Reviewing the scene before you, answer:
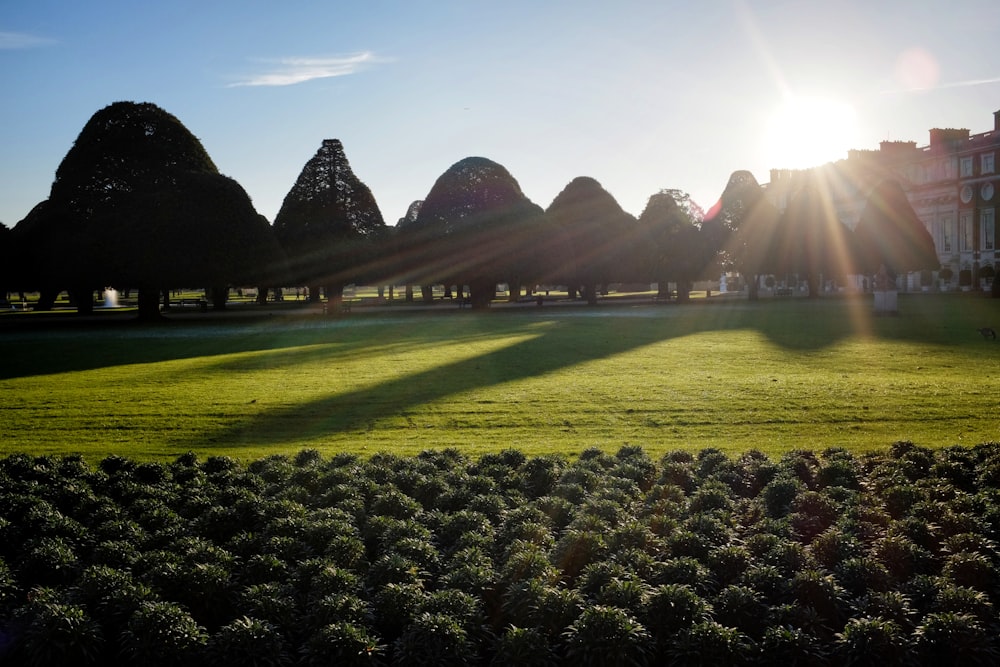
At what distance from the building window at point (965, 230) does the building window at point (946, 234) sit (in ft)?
3.74

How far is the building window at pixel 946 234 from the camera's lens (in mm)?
93938

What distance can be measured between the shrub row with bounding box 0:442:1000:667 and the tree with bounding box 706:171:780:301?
65029mm

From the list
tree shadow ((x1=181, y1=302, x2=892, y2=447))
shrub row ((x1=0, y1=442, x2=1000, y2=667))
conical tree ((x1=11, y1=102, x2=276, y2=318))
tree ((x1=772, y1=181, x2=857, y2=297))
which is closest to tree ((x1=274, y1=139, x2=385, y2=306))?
conical tree ((x1=11, y1=102, x2=276, y2=318))

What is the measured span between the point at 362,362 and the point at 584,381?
24.1 ft

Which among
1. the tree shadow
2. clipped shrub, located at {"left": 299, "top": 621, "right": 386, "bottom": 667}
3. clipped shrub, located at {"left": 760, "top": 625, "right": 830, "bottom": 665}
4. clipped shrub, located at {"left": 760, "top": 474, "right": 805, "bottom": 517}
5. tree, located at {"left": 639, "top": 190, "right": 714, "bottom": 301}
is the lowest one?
clipped shrub, located at {"left": 760, "top": 625, "right": 830, "bottom": 665}

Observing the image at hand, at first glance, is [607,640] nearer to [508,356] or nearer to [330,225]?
[508,356]

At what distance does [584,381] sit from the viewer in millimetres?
18906

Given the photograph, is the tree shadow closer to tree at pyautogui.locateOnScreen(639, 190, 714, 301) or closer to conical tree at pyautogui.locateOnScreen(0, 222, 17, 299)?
tree at pyautogui.locateOnScreen(639, 190, 714, 301)

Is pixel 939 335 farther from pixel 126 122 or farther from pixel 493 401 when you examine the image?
pixel 126 122

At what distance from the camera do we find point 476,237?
61.0m

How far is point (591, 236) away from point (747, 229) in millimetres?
15482

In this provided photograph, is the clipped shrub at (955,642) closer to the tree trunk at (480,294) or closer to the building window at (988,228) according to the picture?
the tree trunk at (480,294)

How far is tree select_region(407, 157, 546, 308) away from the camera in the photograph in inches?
2378

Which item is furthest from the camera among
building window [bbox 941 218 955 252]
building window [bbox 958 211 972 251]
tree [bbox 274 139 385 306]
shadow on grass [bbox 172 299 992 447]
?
building window [bbox 941 218 955 252]
